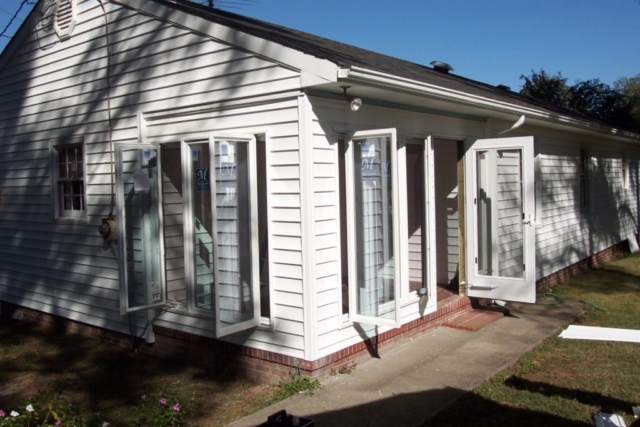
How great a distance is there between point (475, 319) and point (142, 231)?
169 inches

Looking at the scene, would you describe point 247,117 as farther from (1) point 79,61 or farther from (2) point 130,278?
(1) point 79,61

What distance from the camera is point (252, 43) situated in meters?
5.75

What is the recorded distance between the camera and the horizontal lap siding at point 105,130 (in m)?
5.70

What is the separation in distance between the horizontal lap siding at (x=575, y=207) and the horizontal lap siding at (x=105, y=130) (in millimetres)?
5683

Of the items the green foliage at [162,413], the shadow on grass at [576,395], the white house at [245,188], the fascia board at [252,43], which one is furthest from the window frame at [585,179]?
the green foliage at [162,413]

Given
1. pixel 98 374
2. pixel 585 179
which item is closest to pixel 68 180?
pixel 98 374

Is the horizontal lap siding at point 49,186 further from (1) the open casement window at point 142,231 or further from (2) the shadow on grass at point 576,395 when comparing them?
(2) the shadow on grass at point 576,395

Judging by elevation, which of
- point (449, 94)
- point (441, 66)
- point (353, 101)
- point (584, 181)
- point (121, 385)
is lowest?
point (121, 385)

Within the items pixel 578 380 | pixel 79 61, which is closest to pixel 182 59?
pixel 79 61

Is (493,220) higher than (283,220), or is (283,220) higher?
(283,220)

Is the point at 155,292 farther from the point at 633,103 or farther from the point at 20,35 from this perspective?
the point at 633,103

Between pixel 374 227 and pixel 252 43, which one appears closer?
pixel 252 43

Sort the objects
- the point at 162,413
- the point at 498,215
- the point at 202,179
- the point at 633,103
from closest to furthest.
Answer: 1. the point at 162,413
2. the point at 202,179
3. the point at 498,215
4. the point at 633,103

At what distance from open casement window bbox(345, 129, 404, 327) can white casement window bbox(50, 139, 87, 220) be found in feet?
14.0
